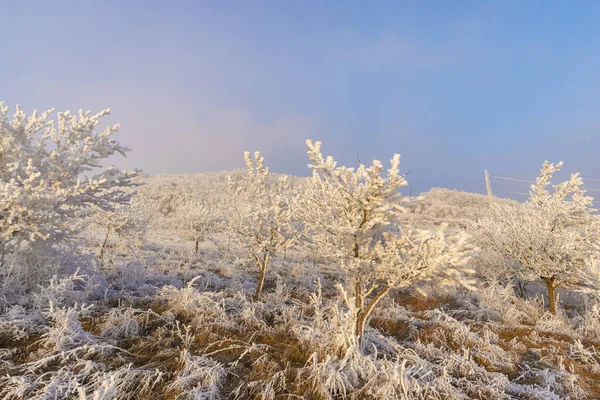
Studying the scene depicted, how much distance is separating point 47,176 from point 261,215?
16.1 ft

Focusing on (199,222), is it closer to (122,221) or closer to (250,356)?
(122,221)

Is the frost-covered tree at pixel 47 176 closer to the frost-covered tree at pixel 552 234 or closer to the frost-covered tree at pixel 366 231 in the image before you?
the frost-covered tree at pixel 366 231

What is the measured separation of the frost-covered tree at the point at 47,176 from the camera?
557 cm

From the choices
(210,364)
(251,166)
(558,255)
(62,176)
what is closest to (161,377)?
(210,364)

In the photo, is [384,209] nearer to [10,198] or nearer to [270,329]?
[270,329]

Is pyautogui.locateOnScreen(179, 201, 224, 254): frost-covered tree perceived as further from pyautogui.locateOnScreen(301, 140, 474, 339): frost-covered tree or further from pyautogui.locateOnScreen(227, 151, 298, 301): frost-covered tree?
pyautogui.locateOnScreen(301, 140, 474, 339): frost-covered tree

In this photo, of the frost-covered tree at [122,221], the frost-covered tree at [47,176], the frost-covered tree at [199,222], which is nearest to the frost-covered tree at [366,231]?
the frost-covered tree at [47,176]

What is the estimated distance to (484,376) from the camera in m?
4.72

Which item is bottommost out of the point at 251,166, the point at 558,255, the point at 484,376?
the point at 484,376

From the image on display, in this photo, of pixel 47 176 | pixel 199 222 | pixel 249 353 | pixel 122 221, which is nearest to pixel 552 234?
pixel 249 353

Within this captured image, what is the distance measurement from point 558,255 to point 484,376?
7012mm

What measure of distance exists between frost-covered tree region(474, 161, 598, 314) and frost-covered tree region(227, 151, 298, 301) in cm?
844

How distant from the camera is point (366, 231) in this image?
14.7ft

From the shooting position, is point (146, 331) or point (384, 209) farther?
point (146, 331)
